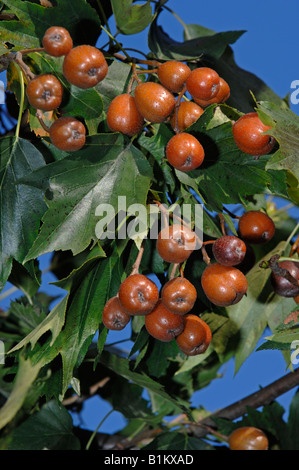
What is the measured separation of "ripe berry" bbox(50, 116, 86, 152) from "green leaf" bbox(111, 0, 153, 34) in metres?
0.15

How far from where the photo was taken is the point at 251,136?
0.52 metres

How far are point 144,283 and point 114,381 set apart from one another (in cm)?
41

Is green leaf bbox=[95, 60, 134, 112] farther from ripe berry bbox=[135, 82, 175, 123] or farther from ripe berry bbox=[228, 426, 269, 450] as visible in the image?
ripe berry bbox=[228, 426, 269, 450]

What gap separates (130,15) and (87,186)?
177 millimetres

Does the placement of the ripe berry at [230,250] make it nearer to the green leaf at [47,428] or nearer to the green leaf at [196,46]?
the green leaf at [196,46]

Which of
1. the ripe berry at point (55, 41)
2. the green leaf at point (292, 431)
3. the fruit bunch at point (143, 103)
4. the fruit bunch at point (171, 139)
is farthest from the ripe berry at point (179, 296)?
the green leaf at point (292, 431)

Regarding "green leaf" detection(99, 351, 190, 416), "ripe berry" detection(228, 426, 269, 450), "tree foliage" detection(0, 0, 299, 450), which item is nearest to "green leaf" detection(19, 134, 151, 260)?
"tree foliage" detection(0, 0, 299, 450)

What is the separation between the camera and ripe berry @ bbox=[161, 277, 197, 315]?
21.1 inches

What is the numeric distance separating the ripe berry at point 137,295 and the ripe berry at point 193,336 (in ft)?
0.17

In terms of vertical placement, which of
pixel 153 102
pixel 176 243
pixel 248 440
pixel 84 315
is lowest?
pixel 248 440

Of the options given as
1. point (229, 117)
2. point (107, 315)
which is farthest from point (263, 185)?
point (107, 315)

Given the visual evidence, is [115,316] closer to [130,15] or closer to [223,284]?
[223,284]

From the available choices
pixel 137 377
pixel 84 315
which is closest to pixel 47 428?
pixel 137 377

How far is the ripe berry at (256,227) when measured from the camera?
64 centimetres
